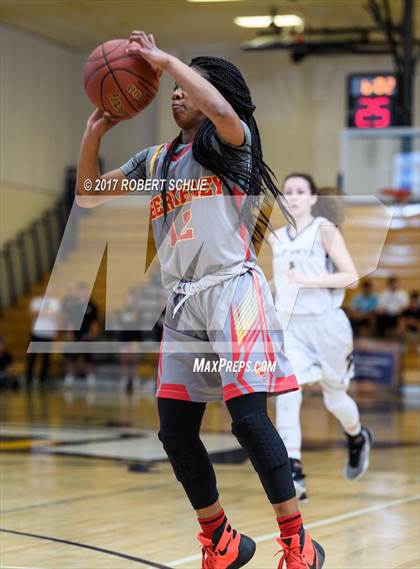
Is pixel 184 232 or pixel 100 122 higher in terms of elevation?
pixel 100 122

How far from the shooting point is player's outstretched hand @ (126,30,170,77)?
340 centimetres

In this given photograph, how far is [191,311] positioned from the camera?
3.78m

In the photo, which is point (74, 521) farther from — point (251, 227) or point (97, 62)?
point (97, 62)

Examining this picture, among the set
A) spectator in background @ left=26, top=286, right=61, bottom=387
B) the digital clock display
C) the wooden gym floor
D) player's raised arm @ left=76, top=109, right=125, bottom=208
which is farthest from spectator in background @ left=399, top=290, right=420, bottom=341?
player's raised arm @ left=76, top=109, right=125, bottom=208

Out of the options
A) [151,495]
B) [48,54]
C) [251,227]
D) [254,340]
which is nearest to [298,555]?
[254,340]

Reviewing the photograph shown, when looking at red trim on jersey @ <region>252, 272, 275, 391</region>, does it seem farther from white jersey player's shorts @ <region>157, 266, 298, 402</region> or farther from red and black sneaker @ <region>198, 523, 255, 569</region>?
red and black sneaker @ <region>198, 523, 255, 569</region>

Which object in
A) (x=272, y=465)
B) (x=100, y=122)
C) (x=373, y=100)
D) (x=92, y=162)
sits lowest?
(x=272, y=465)

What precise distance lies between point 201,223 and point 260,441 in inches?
29.2

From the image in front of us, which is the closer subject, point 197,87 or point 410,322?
point 197,87

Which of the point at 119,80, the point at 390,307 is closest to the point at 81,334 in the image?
the point at 390,307

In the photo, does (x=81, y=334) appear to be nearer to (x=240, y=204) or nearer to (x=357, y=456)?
(x=357, y=456)

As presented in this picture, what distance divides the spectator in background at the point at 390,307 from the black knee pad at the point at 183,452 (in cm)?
1294

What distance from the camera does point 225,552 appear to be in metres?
3.80

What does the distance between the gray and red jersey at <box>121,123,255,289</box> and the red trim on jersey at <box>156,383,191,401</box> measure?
363mm
